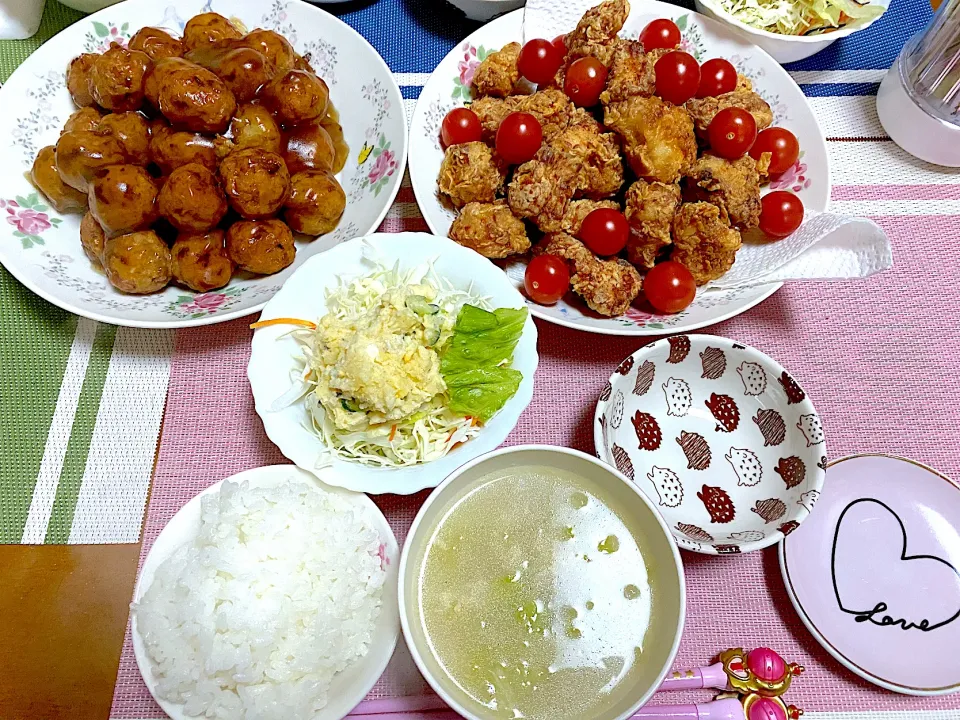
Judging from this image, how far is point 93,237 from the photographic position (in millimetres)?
1576

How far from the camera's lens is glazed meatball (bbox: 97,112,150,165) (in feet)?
5.11

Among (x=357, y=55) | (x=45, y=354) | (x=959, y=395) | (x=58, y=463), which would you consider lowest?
(x=58, y=463)

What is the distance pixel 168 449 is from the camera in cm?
156

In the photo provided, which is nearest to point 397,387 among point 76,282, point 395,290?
point 395,290

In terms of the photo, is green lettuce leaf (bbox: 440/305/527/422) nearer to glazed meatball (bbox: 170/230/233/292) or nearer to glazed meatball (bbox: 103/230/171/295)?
glazed meatball (bbox: 170/230/233/292)

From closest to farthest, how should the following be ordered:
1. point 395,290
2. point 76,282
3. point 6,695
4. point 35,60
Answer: point 6,695
point 395,290
point 76,282
point 35,60

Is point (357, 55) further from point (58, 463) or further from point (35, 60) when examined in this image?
point (58, 463)

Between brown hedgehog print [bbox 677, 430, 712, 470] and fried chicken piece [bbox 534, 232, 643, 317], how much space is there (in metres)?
0.35

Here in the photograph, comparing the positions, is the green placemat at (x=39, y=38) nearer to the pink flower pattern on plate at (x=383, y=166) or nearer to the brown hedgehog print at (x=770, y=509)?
the pink flower pattern on plate at (x=383, y=166)

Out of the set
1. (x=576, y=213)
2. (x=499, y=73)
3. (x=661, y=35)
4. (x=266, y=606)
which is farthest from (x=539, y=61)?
(x=266, y=606)

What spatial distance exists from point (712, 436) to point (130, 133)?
5.32 ft

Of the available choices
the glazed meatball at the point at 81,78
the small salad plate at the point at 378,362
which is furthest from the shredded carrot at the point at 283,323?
the glazed meatball at the point at 81,78

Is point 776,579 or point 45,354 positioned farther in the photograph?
point 45,354

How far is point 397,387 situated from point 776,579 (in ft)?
3.17
